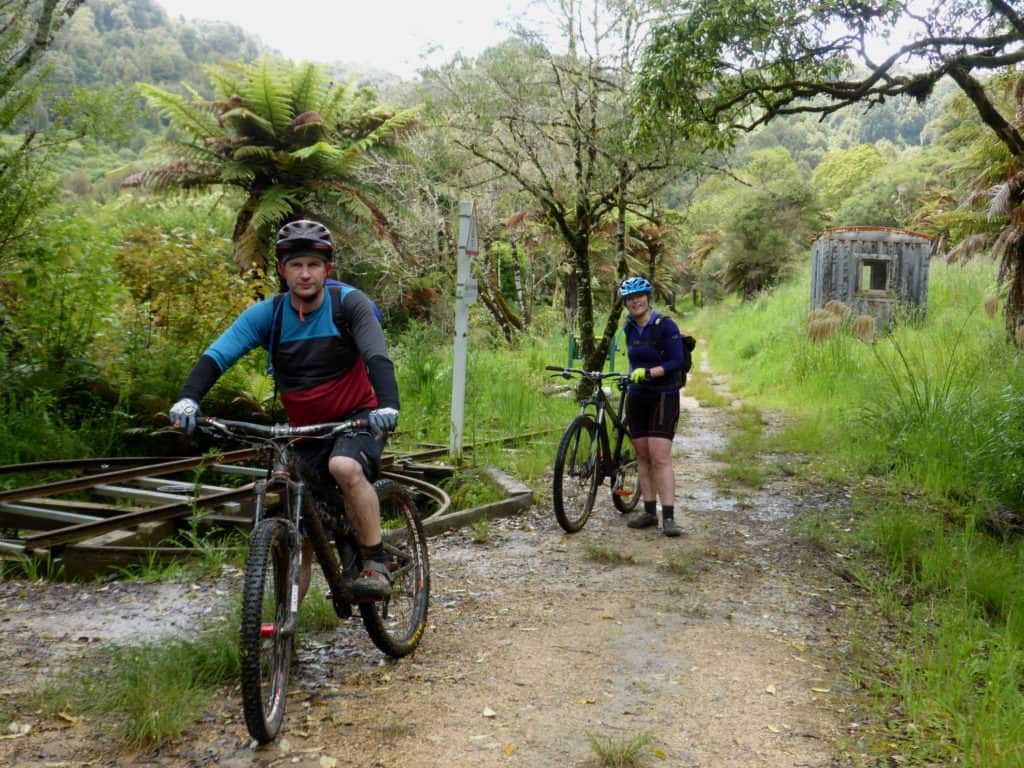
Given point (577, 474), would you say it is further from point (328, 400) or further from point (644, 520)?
point (328, 400)

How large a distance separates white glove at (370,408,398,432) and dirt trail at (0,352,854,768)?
1258mm

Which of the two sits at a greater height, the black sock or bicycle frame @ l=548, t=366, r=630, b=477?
bicycle frame @ l=548, t=366, r=630, b=477

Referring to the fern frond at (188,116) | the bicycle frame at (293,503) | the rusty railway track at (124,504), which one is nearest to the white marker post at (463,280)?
the rusty railway track at (124,504)

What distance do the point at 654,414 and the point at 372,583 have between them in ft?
11.4

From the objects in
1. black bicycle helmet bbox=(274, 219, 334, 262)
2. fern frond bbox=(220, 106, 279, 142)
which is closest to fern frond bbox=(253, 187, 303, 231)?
fern frond bbox=(220, 106, 279, 142)

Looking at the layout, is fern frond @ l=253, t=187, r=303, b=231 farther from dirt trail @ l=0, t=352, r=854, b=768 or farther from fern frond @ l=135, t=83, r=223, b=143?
dirt trail @ l=0, t=352, r=854, b=768

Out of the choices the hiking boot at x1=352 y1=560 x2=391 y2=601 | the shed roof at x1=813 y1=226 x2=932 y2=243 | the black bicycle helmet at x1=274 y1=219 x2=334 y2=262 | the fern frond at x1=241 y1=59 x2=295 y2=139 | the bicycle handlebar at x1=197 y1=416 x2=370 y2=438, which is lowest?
the hiking boot at x1=352 y1=560 x2=391 y2=601

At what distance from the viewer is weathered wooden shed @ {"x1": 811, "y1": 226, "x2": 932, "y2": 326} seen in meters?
A: 20.2

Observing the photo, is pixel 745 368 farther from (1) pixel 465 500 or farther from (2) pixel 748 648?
(2) pixel 748 648

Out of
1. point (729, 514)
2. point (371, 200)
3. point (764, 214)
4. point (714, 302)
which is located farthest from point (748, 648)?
point (714, 302)

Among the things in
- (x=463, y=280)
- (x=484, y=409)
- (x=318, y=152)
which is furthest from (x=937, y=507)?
(x=318, y=152)

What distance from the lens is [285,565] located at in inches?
138

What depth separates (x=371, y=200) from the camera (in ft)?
70.4

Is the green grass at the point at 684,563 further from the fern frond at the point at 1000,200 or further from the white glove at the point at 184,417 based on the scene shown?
the fern frond at the point at 1000,200
